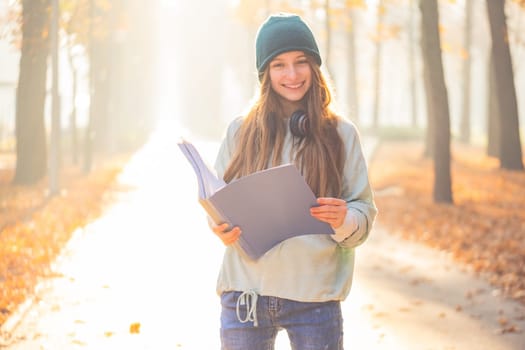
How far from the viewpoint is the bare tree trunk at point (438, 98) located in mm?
13344

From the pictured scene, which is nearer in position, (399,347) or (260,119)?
(260,119)

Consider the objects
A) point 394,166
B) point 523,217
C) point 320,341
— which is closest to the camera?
point 320,341

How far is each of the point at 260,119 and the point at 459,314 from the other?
4526mm

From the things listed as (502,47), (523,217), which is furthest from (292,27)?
(502,47)

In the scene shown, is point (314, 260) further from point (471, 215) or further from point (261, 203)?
point (471, 215)

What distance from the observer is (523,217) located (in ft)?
39.3

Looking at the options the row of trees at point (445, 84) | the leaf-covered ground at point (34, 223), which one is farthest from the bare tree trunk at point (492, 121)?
the leaf-covered ground at point (34, 223)

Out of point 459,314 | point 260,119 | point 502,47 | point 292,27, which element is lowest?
point 459,314

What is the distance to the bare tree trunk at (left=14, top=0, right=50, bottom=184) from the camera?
1508cm

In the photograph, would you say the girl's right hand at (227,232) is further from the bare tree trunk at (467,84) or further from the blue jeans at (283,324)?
the bare tree trunk at (467,84)

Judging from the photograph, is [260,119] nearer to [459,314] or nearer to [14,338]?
[14,338]

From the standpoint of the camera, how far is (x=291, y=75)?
3.03 m

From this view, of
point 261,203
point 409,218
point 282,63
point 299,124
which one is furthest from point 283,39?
→ point 409,218

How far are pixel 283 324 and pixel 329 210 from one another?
0.49 m
